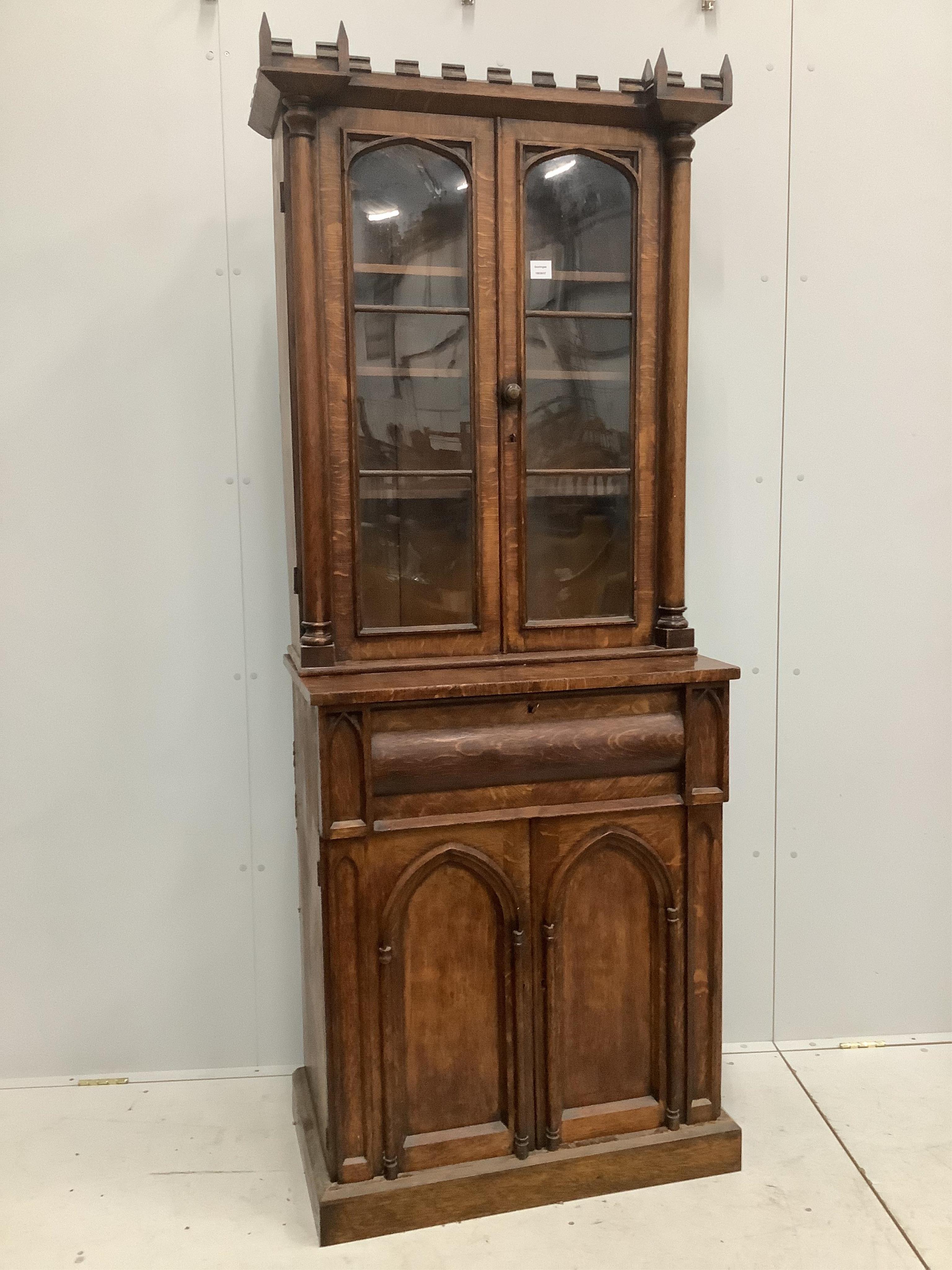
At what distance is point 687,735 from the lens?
1.93 meters

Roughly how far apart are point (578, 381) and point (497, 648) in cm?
55

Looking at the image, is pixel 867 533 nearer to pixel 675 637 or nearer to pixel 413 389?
pixel 675 637

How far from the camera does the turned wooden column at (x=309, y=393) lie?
5.70 ft

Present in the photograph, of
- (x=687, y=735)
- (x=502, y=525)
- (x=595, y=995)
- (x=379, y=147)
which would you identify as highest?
(x=379, y=147)

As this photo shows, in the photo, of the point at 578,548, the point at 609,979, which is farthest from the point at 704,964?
the point at 578,548

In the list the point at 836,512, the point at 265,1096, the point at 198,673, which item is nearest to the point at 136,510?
the point at 198,673

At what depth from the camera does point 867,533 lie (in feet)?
7.90

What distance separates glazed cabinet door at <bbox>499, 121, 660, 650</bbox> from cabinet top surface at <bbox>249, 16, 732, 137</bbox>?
44mm

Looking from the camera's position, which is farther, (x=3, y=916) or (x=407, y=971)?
(x=3, y=916)

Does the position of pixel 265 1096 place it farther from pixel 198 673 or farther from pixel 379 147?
pixel 379 147

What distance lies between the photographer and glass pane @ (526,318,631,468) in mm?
1944

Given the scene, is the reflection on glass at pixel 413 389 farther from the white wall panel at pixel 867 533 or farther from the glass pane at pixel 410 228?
the white wall panel at pixel 867 533

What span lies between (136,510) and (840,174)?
69.9 inches

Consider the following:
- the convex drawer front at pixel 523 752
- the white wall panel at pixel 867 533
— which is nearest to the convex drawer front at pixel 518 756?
the convex drawer front at pixel 523 752
